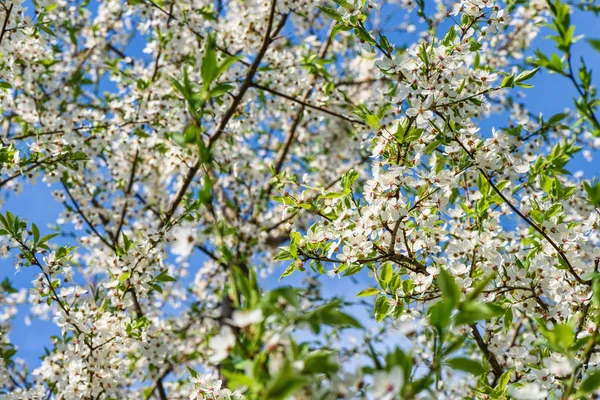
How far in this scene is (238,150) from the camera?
275 inches

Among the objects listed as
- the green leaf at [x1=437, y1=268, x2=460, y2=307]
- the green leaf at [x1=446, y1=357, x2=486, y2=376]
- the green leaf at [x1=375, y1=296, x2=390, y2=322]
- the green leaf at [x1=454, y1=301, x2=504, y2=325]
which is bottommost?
the green leaf at [x1=446, y1=357, x2=486, y2=376]

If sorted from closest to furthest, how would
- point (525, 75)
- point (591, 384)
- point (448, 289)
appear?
1. point (448, 289)
2. point (591, 384)
3. point (525, 75)

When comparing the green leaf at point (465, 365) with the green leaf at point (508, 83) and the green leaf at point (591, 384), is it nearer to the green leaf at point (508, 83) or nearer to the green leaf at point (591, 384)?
the green leaf at point (591, 384)

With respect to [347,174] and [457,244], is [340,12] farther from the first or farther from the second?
[457,244]

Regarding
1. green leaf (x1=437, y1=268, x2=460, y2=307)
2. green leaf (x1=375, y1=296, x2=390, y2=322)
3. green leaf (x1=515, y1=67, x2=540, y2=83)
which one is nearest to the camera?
green leaf (x1=437, y1=268, x2=460, y2=307)

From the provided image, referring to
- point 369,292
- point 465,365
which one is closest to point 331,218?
point 369,292

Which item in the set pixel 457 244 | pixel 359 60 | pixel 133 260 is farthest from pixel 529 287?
pixel 359 60

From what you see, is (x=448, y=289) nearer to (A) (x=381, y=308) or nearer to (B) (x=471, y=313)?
(B) (x=471, y=313)

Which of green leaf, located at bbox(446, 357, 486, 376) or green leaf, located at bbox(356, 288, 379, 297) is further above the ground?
green leaf, located at bbox(356, 288, 379, 297)

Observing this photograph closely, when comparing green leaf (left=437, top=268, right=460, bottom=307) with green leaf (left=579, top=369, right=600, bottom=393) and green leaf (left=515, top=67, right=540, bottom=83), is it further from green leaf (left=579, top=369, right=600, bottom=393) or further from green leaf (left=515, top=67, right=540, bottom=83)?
green leaf (left=515, top=67, right=540, bottom=83)

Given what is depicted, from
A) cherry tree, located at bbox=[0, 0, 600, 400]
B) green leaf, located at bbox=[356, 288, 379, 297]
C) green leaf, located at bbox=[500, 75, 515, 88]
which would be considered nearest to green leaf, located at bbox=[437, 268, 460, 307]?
cherry tree, located at bbox=[0, 0, 600, 400]

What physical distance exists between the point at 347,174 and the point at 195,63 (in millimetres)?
3447

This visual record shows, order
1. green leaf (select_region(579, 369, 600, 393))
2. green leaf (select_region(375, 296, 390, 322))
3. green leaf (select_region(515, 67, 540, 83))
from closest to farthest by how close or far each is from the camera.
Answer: green leaf (select_region(579, 369, 600, 393))
green leaf (select_region(375, 296, 390, 322))
green leaf (select_region(515, 67, 540, 83))

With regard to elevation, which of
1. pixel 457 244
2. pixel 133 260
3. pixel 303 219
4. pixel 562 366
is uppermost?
pixel 303 219
